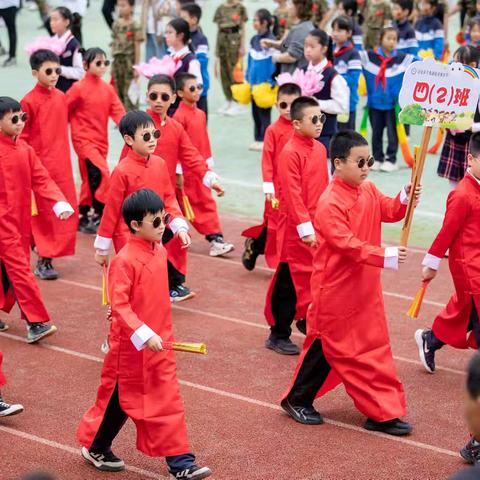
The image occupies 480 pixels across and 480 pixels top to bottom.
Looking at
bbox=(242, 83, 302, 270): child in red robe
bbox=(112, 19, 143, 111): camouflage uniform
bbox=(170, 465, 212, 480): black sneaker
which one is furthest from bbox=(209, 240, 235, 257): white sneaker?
bbox=(112, 19, 143, 111): camouflage uniform

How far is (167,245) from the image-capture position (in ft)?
28.9

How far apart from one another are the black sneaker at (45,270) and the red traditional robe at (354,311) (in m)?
3.71

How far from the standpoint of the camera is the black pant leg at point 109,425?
5785 mm

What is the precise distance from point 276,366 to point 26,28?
17.3 metres

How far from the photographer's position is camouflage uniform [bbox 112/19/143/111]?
600 inches

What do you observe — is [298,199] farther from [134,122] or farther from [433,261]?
[134,122]

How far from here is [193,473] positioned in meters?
5.71

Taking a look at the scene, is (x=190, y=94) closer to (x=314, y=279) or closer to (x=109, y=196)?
(x=109, y=196)

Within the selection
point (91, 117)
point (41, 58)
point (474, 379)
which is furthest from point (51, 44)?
point (474, 379)

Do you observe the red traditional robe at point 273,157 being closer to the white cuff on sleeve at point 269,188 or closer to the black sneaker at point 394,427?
the white cuff on sleeve at point 269,188

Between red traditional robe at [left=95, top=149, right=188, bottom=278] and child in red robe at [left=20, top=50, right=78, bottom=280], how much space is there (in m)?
1.91

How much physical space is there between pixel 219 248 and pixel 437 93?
4.14m

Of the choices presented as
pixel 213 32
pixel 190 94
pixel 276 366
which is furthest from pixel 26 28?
pixel 276 366

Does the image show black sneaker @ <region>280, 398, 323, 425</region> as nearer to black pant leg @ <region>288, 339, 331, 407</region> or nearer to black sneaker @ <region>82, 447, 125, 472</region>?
black pant leg @ <region>288, 339, 331, 407</region>
